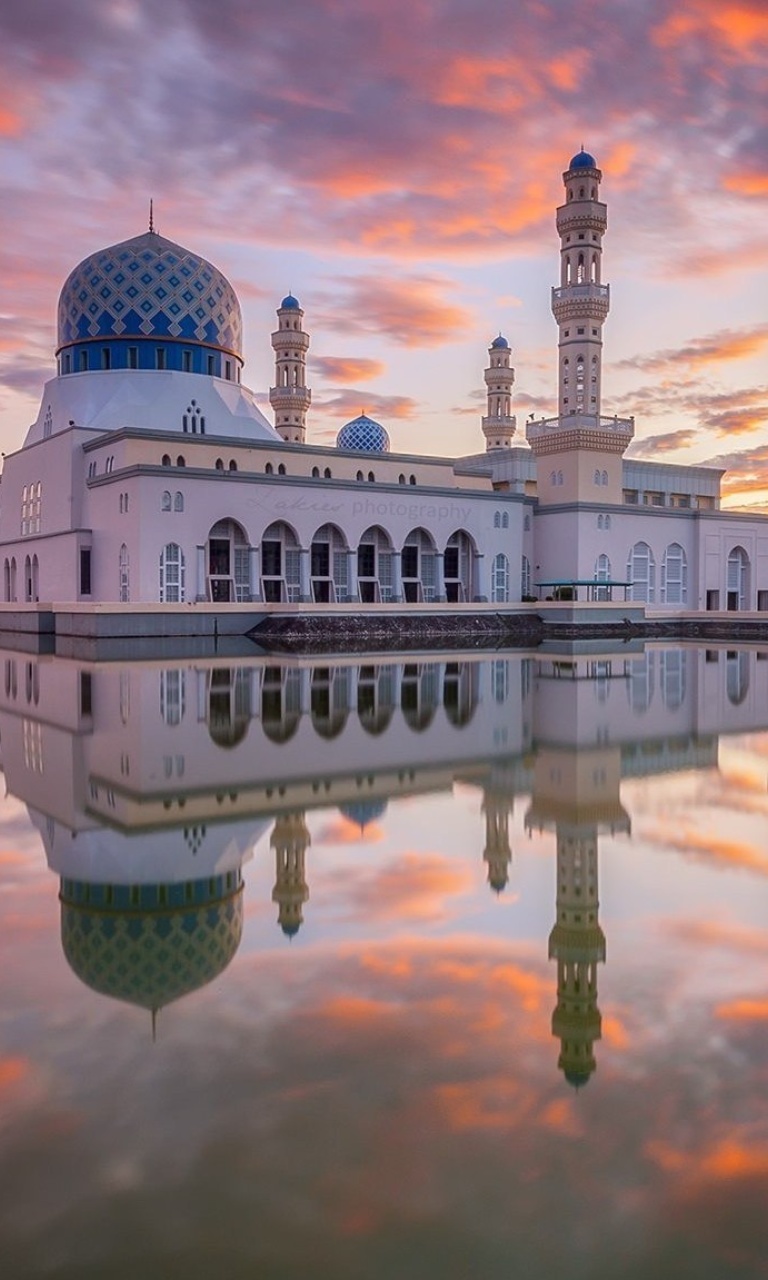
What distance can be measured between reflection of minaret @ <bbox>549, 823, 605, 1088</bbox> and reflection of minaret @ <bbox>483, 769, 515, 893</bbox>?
25 centimetres

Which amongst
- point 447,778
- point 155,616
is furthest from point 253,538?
point 447,778

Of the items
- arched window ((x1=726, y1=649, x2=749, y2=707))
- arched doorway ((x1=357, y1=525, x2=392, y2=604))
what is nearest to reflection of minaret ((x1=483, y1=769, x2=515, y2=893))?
arched window ((x1=726, y1=649, x2=749, y2=707))

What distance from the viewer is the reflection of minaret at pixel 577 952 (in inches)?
114

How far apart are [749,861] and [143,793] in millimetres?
3409

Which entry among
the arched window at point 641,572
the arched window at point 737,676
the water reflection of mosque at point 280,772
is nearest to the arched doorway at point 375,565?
the arched window at point 641,572

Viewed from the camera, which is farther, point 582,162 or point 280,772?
point 582,162

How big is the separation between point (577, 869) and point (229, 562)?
2329 centimetres

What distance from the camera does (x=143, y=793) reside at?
6.35 m

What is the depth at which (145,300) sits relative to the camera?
30.4 meters

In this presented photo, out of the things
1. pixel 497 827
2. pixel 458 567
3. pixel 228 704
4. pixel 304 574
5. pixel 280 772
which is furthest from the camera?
pixel 458 567

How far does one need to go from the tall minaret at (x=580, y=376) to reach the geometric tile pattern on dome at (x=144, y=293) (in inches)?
402

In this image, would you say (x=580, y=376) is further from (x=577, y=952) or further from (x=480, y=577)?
(x=577, y=952)

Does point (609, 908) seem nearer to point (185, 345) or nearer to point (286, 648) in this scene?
point (286, 648)

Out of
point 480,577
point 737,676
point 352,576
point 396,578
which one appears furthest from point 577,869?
point 480,577
